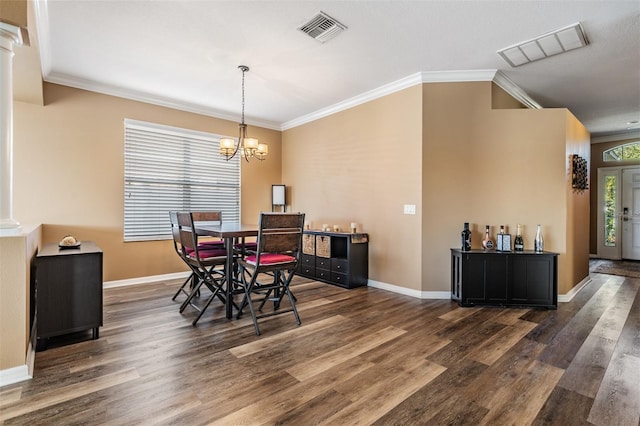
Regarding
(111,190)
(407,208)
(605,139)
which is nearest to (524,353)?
(407,208)

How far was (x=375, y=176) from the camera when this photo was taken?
176 inches

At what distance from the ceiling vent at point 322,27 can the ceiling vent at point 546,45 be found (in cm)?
177

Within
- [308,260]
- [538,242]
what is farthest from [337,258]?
[538,242]

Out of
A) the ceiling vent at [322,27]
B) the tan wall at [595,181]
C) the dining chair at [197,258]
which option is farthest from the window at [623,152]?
the dining chair at [197,258]

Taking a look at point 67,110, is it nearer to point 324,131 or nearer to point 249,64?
point 249,64

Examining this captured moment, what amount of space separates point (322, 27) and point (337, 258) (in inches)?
115

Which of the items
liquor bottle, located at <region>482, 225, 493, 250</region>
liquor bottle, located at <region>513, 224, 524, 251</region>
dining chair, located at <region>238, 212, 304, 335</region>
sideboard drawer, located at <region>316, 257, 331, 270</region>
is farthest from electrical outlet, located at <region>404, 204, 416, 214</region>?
dining chair, located at <region>238, 212, 304, 335</region>

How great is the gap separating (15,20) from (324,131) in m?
3.90

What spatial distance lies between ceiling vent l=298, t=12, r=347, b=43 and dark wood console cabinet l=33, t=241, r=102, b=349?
8.84 feet

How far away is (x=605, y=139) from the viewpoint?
700 centimetres

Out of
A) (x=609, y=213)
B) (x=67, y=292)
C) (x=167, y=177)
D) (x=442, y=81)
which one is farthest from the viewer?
(x=609, y=213)

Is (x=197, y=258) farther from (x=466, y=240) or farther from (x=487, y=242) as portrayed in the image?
(x=487, y=242)

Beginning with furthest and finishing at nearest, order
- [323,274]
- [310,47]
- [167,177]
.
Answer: [167,177] → [323,274] → [310,47]

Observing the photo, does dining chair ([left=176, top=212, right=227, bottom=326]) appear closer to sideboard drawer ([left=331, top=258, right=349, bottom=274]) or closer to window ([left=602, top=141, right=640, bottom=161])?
sideboard drawer ([left=331, top=258, right=349, bottom=274])
